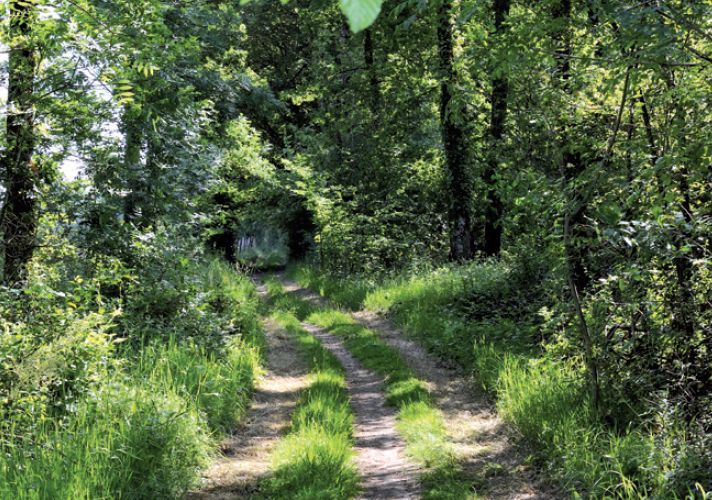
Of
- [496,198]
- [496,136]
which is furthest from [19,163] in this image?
[496,198]

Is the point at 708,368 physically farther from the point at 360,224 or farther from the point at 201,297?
the point at 360,224

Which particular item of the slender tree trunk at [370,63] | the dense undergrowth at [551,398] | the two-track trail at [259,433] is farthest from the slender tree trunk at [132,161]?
the slender tree trunk at [370,63]

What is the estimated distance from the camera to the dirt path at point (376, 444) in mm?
4332

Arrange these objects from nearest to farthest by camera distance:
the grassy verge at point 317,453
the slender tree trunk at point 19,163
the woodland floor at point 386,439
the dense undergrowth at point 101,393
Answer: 1. the dense undergrowth at point 101,393
2. the grassy verge at point 317,453
3. the woodland floor at point 386,439
4. the slender tree trunk at point 19,163

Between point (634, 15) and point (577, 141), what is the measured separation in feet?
5.95

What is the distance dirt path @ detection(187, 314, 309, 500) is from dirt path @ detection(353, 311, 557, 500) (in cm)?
182

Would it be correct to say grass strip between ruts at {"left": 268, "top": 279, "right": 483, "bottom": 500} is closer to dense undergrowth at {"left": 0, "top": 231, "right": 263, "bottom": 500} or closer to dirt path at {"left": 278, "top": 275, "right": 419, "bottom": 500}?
dirt path at {"left": 278, "top": 275, "right": 419, "bottom": 500}

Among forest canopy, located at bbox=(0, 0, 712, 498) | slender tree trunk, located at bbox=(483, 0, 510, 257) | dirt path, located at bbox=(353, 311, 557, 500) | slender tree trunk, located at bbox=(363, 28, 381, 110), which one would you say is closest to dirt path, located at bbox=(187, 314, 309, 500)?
forest canopy, located at bbox=(0, 0, 712, 498)

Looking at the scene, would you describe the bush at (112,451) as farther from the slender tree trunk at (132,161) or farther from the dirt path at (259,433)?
the slender tree trunk at (132,161)

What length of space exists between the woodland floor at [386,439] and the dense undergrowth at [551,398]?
229 mm

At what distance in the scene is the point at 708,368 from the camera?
3783 millimetres

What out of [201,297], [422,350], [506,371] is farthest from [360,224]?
[506,371]

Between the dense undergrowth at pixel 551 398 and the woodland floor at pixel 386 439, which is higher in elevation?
the dense undergrowth at pixel 551 398

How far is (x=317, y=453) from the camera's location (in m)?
4.46
